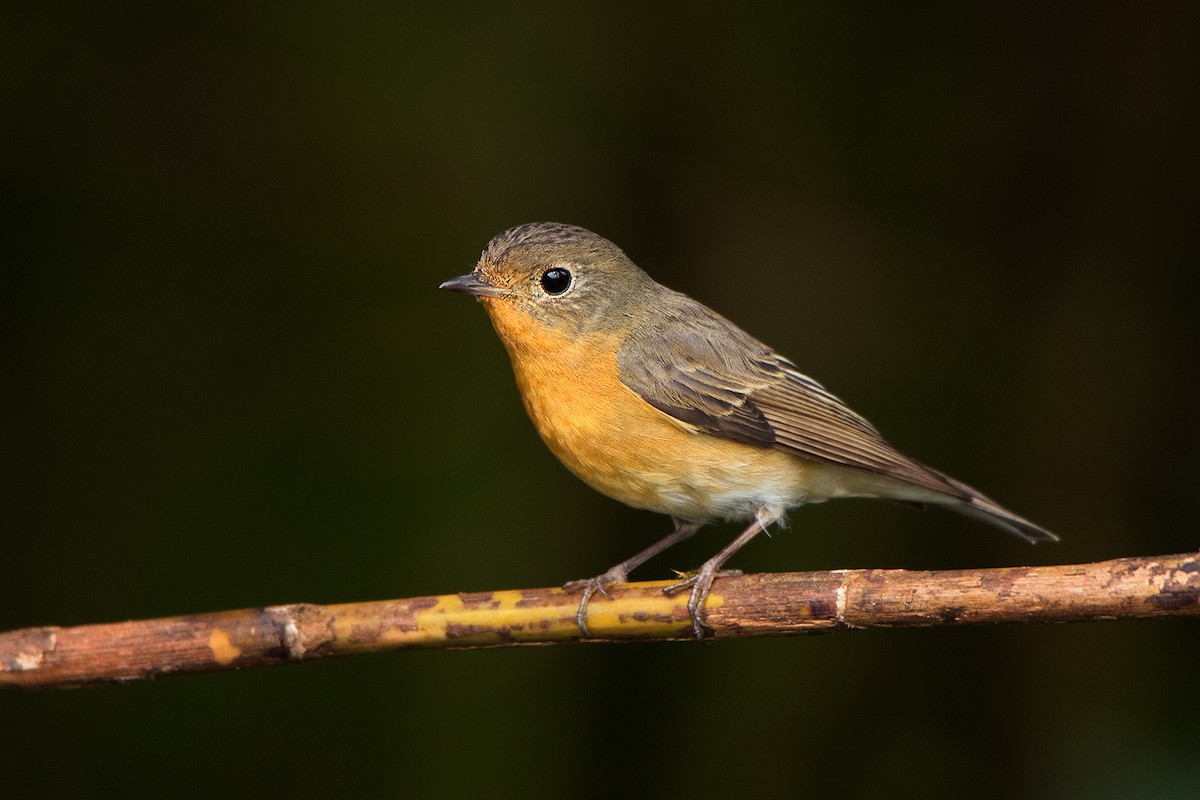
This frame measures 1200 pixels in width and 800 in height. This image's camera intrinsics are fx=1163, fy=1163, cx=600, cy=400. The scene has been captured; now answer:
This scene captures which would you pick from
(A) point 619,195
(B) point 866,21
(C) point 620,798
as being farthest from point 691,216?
(C) point 620,798

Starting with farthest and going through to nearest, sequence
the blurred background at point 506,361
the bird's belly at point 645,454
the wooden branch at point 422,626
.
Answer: the blurred background at point 506,361, the bird's belly at point 645,454, the wooden branch at point 422,626

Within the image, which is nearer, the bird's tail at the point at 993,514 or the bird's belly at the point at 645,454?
the bird's belly at the point at 645,454

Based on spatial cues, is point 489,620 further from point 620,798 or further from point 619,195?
point 619,195

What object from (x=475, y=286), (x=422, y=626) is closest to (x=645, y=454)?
(x=475, y=286)

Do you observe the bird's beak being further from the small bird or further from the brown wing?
the brown wing

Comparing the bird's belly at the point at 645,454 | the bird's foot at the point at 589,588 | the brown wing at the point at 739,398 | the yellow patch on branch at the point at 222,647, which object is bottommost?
the yellow patch on branch at the point at 222,647

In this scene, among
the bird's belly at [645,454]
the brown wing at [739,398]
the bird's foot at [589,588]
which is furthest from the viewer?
the brown wing at [739,398]

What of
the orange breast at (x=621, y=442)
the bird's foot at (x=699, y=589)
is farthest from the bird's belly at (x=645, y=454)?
the bird's foot at (x=699, y=589)

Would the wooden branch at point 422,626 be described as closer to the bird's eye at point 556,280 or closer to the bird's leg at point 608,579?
the bird's leg at point 608,579

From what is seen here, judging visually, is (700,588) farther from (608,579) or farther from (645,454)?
(645,454)
